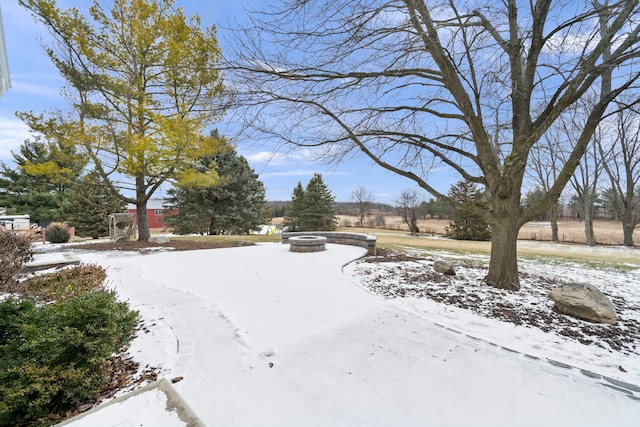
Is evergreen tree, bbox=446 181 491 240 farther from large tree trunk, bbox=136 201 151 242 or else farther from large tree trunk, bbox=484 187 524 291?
large tree trunk, bbox=136 201 151 242

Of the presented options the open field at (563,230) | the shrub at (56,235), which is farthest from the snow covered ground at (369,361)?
the open field at (563,230)

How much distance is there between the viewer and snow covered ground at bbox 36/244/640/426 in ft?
6.57

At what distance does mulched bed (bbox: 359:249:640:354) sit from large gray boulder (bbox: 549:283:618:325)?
11cm

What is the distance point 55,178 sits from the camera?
1038cm

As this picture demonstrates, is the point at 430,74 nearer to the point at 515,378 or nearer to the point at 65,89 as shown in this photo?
the point at 515,378

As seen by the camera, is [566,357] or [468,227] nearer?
[566,357]

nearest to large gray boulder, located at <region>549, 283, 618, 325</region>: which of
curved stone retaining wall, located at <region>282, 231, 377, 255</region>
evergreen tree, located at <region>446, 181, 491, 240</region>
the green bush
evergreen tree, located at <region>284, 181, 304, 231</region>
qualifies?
curved stone retaining wall, located at <region>282, 231, 377, 255</region>

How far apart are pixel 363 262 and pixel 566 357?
510 cm

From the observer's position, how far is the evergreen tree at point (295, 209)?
31650 mm

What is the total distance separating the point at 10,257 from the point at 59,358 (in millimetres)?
3757

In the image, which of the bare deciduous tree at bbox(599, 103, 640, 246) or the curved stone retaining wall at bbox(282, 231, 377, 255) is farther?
the bare deciduous tree at bbox(599, 103, 640, 246)

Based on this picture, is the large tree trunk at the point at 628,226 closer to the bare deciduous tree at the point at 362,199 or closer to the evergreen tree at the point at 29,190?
the bare deciduous tree at the point at 362,199

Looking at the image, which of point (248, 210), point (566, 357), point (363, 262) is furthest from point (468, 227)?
point (566, 357)

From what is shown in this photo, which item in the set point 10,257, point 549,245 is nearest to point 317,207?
point 549,245
